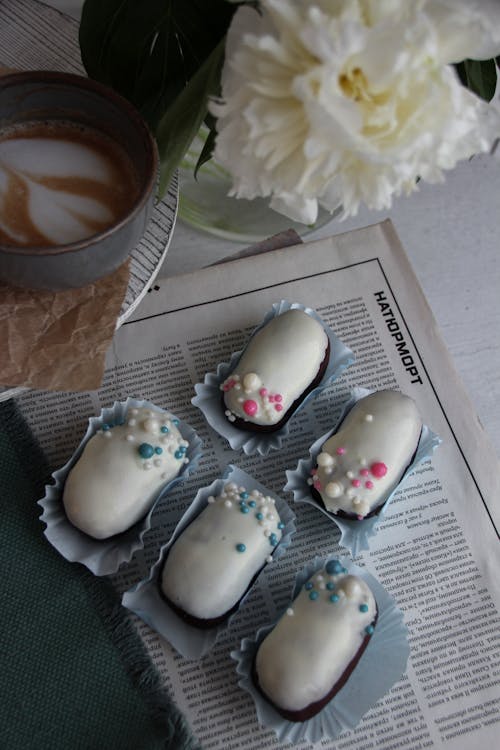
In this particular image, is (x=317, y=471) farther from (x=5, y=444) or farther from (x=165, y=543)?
(x=5, y=444)

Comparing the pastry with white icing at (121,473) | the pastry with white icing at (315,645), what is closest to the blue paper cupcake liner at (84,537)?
the pastry with white icing at (121,473)

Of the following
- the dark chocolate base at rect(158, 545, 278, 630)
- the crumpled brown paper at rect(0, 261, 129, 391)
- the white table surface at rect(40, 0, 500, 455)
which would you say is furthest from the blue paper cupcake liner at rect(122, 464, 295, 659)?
the white table surface at rect(40, 0, 500, 455)

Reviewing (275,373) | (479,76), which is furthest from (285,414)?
(479,76)

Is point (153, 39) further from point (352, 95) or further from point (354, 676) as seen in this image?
point (354, 676)

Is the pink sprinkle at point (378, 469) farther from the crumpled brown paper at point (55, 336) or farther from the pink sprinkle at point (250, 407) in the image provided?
the crumpled brown paper at point (55, 336)

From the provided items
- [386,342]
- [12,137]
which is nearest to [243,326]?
[386,342]

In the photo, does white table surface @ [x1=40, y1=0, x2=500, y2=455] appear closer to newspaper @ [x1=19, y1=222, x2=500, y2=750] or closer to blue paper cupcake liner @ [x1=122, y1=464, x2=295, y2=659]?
newspaper @ [x1=19, y1=222, x2=500, y2=750]
